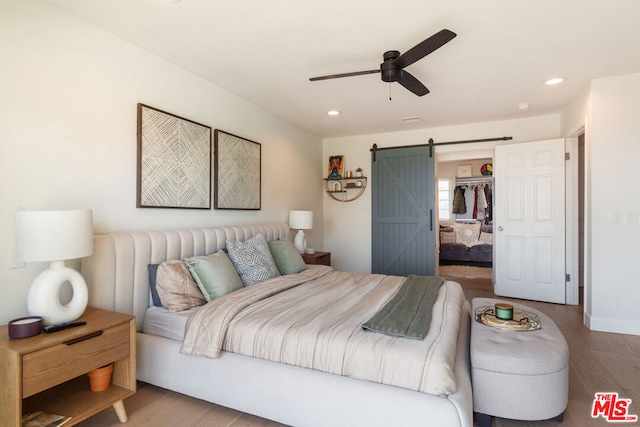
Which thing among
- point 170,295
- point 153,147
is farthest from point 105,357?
point 153,147

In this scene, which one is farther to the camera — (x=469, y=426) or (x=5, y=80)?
(x=5, y=80)

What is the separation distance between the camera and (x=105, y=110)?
228 cm

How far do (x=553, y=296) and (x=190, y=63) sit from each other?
4999 millimetres

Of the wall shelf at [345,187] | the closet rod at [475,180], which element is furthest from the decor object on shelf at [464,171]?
the wall shelf at [345,187]

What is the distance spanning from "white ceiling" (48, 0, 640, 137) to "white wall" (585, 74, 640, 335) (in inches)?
11.1

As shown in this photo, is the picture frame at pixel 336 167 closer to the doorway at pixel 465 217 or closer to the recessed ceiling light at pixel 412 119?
the recessed ceiling light at pixel 412 119

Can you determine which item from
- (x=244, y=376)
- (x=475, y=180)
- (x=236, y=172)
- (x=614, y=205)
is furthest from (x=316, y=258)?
(x=475, y=180)

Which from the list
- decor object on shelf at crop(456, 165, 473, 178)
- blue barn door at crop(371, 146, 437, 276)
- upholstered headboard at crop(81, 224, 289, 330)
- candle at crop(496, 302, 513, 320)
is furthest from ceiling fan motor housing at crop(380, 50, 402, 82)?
decor object on shelf at crop(456, 165, 473, 178)

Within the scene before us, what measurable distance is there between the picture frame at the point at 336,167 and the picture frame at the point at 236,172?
1.86 m

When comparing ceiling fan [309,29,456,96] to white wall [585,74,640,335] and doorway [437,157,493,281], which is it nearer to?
white wall [585,74,640,335]

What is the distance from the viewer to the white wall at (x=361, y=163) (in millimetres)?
4813

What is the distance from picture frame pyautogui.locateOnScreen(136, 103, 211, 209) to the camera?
252 centimetres

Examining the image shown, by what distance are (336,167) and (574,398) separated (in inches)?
166

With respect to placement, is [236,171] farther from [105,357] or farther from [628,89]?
[628,89]
